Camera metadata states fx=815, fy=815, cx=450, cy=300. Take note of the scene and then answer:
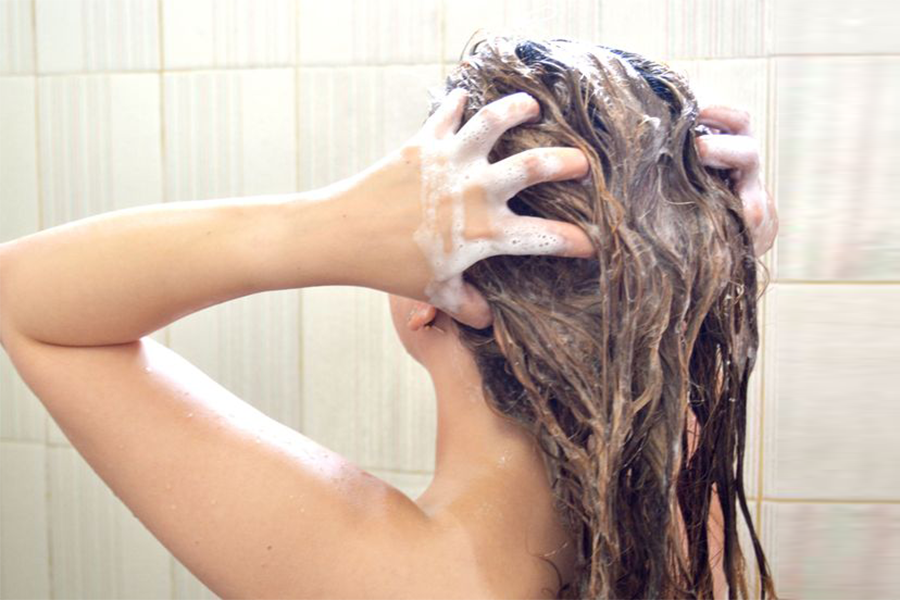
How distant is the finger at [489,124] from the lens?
65cm

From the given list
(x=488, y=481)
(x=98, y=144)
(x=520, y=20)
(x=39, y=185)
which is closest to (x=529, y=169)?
(x=488, y=481)

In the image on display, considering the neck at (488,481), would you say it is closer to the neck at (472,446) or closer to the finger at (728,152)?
the neck at (472,446)

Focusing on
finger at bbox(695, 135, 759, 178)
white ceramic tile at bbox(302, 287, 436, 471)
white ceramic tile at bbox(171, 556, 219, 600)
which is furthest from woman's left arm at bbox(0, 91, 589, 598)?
white ceramic tile at bbox(171, 556, 219, 600)

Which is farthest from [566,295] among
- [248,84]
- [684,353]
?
[248,84]

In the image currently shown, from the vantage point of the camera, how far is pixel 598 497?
70 centimetres

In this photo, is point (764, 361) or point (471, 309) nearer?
point (471, 309)

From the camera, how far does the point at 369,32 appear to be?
137cm

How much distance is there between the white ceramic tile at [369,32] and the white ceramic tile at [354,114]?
0.8 inches

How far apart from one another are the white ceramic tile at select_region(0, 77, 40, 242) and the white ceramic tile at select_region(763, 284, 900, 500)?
4.54ft

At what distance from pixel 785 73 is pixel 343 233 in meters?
0.93

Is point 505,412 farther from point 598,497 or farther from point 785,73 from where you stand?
point 785,73

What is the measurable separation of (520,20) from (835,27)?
494mm

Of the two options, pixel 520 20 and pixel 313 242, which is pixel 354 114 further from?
pixel 313 242

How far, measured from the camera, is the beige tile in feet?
4.17
